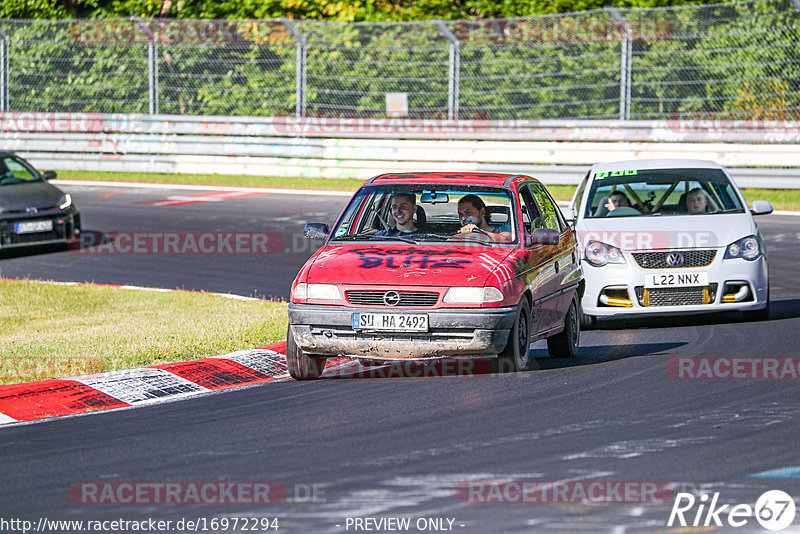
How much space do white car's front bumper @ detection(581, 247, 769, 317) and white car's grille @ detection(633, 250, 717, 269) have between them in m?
0.04

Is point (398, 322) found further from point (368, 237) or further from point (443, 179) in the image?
point (443, 179)

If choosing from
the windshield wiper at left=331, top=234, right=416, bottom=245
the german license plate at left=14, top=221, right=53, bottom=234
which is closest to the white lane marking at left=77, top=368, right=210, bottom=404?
the windshield wiper at left=331, top=234, right=416, bottom=245

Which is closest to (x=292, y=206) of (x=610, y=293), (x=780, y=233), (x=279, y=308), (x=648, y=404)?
(x=780, y=233)

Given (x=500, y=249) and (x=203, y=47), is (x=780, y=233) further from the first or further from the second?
(x=203, y=47)

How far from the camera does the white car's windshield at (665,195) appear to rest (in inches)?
490

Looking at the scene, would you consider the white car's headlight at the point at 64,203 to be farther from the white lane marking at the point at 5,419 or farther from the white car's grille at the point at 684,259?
the white lane marking at the point at 5,419

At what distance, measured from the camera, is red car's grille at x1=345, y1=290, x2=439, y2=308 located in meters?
8.62

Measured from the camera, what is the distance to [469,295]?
8.59 meters

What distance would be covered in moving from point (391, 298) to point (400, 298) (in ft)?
0.20

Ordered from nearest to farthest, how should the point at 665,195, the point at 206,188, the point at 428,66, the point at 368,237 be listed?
1. the point at 368,237
2. the point at 665,195
3. the point at 428,66
4. the point at 206,188

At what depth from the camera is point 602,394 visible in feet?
27.3

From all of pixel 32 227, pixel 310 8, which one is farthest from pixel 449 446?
pixel 310 8

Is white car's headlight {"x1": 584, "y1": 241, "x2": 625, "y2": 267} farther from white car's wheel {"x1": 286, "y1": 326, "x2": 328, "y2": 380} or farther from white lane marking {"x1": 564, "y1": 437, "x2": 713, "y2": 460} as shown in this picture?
white lane marking {"x1": 564, "y1": 437, "x2": 713, "y2": 460}

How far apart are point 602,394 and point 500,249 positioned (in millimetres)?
1490
